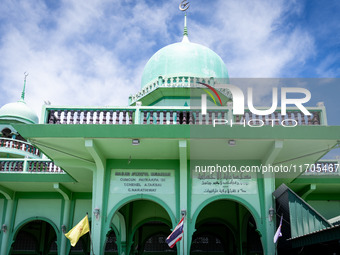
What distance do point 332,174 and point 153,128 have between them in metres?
6.45

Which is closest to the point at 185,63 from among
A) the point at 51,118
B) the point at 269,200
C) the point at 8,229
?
the point at 51,118

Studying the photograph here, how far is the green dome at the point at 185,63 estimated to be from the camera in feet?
45.3

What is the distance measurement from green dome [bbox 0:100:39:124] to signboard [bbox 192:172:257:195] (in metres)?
13.4

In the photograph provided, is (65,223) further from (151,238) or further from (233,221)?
(233,221)

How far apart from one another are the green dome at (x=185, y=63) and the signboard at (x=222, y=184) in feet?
15.0

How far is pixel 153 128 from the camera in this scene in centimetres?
931

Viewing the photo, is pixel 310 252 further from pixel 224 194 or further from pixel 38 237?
pixel 38 237

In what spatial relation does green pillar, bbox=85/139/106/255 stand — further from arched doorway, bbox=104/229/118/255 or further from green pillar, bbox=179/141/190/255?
arched doorway, bbox=104/229/118/255

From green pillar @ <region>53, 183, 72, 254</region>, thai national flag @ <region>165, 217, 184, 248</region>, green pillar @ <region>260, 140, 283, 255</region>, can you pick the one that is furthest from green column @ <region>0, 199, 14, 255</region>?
green pillar @ <region>260, 140, 283, 255</region>

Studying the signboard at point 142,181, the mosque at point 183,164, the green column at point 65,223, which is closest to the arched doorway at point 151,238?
the mosque at point 183,164

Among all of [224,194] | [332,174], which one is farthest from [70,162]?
[332,174]

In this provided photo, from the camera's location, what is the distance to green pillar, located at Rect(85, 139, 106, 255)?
9516mm

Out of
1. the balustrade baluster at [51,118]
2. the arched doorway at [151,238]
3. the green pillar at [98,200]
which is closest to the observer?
the green pillar at [98,200]

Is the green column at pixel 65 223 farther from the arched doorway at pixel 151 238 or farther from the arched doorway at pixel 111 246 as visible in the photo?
the arched doorway at pixel 111 246
